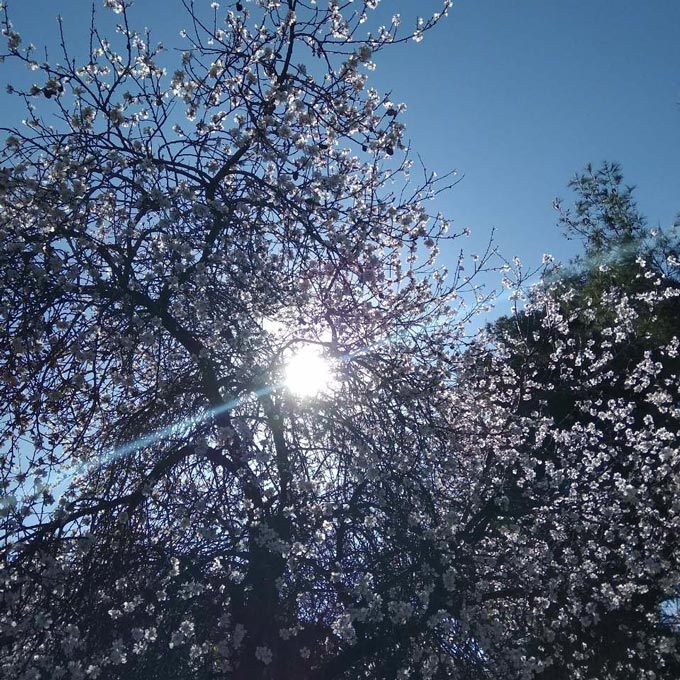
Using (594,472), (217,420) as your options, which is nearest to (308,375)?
(217,420)

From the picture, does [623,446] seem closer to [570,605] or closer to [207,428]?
[570,605]

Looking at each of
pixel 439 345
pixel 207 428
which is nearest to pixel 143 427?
pixel 207 428

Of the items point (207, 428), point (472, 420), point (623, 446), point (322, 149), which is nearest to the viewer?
point (207, 428)

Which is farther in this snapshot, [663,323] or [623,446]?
[663,323]

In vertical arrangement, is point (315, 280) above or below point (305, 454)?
above

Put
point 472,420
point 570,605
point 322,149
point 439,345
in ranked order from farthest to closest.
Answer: point 472,420 < point 570,605 < point 439,345 < point 322,149

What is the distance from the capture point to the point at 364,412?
5504 mm

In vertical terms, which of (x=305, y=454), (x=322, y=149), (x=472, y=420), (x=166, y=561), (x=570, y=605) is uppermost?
(x=322, y=149)

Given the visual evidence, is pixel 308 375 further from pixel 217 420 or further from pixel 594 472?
pixel 594 472

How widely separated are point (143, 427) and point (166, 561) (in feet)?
5.25

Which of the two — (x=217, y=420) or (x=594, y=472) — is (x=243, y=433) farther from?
(x=594, y=472)

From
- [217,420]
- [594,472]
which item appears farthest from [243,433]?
[594,472]

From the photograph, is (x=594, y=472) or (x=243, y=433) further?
(x=594, y=472)

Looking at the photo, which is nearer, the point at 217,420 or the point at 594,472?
the point at 217,420
